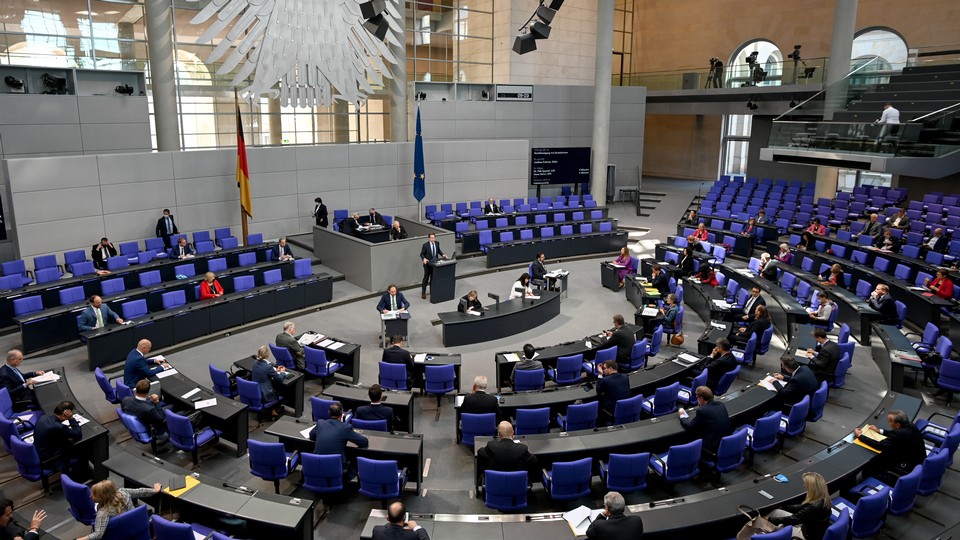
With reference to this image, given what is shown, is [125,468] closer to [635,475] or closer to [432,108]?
[635,475]

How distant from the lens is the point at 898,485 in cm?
610

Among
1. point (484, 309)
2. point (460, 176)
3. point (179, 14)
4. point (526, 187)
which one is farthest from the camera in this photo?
point (526, 187)

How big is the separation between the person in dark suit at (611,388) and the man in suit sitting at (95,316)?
844 cm

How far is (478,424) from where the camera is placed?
783 centimetres

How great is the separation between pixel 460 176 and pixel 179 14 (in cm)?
1010

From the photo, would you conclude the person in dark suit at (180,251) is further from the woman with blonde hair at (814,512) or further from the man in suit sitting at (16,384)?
the woman with blonde hair at (814,512)

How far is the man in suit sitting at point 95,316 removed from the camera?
34.8 feet

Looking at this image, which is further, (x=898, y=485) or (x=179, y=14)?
(x=179, y=14)

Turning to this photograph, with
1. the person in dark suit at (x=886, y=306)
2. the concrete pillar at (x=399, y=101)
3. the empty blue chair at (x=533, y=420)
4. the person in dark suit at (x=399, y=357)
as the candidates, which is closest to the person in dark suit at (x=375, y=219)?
the concrete pillar at (x=399, y=101)

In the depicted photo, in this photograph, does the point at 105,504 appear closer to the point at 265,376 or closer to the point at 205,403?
the point at 205,403

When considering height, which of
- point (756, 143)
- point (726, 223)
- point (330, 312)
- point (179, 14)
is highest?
point (179, 14)

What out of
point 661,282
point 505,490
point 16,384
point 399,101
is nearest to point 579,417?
point 505,490

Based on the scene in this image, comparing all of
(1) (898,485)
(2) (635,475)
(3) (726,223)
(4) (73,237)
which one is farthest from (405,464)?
(3) (726,223)

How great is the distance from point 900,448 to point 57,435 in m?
9.24
